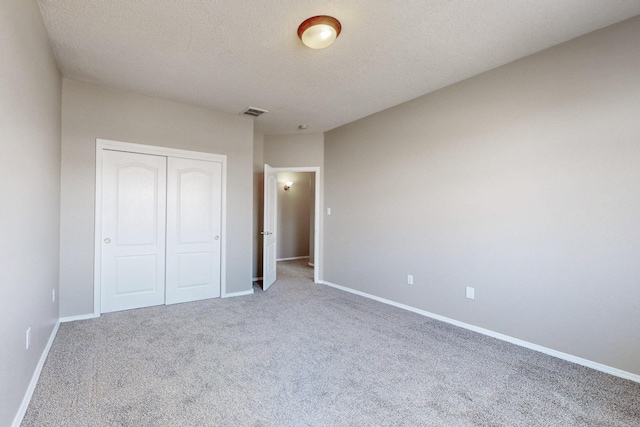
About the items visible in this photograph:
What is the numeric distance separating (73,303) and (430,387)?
375 centimetres

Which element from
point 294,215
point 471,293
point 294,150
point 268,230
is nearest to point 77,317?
point 268,230

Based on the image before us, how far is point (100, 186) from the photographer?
3486 mm

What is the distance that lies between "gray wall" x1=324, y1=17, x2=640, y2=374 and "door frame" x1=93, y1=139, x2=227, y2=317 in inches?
90.0

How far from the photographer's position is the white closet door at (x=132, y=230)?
3557 millimetres

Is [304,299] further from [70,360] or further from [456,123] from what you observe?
[456,123]

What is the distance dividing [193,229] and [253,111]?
1864 millimetres

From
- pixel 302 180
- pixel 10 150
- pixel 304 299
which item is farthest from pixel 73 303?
pixel 302 180

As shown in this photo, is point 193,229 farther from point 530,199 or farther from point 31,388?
point 530,199

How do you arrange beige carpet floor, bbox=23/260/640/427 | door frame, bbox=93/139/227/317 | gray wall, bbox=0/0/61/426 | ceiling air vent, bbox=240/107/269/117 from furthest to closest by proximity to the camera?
ceiling air vent, bbox=240/107/269/117 → door frame, bbox=93/139/227/317 → beige carpet floor, bbox=23/260/640/427 → gray wall, bbox=0/0/61/426

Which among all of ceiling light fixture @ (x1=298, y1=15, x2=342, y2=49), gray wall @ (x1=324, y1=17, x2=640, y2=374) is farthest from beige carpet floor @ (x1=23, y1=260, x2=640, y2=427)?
ceiling light fixture @ (x1=298, y1=15, x2=342, y2=49)

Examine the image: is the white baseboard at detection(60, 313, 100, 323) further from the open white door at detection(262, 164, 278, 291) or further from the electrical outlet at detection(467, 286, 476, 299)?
the electrical outlet at detection(467, 286, 476, 299)

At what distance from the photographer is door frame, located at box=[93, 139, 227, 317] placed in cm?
346

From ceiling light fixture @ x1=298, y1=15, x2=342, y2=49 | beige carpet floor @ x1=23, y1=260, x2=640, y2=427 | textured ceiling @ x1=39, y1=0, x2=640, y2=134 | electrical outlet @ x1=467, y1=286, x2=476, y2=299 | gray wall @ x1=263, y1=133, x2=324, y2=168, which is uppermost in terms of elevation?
textured ceiling @ x1=39, y1=0, x2=640, y2=134

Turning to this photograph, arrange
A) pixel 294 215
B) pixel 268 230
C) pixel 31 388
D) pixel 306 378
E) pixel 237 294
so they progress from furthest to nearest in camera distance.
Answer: pixel 294 215 < pixel 268 230 < pixel 237 294 < pixel 306 378 < pixel 31 388
